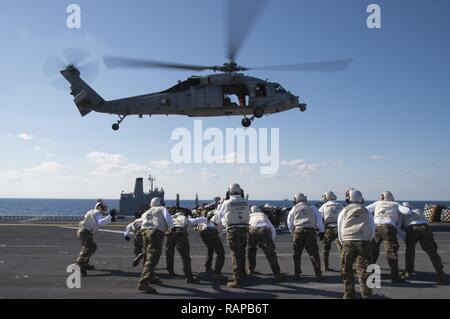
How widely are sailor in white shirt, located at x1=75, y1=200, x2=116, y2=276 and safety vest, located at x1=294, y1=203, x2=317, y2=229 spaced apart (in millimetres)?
4948

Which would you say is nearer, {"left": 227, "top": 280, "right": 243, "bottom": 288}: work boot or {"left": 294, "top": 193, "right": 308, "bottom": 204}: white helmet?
{"left": 227, "top": 280, "right": 243, "bottom": 288}: work boot

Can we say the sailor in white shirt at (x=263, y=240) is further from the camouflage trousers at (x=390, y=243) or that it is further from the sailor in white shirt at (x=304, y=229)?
the camouflage trousers at (x=390, y=243)

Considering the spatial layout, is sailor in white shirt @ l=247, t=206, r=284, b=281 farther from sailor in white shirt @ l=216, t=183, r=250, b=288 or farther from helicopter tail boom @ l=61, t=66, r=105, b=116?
helicopter tail boom @ l=61, t=66, r=105, b=116

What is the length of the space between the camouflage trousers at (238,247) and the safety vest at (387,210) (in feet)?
11.0

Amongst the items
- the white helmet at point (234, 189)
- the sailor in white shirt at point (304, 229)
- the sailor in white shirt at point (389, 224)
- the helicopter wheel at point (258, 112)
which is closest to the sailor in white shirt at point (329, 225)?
the sailor in white shirt at point (304, 229)

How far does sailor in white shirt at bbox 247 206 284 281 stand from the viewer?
9.80m

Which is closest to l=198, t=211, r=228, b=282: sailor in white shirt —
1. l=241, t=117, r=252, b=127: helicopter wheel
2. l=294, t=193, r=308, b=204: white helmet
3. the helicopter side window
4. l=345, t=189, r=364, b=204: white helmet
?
l=294, t=193, r=308, b=204: white helmet

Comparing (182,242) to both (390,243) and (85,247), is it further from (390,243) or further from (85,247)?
(390,243)

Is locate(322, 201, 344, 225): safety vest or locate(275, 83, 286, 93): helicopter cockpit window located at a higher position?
locate(275, 83, 286, 93): helicopter cockpit window

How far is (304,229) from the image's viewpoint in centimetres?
1030

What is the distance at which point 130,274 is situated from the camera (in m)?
10.6

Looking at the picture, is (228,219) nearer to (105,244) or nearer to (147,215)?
(147,215)
